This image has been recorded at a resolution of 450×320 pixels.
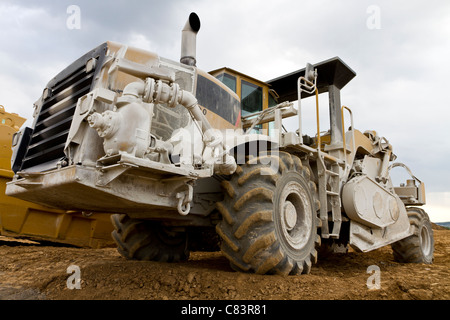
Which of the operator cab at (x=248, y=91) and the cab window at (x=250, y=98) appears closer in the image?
the operator cab at (x=248, y=91)

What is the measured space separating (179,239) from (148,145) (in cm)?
250

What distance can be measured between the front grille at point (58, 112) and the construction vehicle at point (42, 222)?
3.38m

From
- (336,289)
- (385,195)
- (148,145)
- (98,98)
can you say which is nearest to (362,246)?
(385,195)

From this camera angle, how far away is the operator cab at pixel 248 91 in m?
5.52

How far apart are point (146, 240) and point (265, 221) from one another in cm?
200

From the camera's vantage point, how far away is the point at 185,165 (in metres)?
3.35

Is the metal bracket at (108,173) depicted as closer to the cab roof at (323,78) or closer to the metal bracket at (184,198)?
the metal bracket at (184,198)

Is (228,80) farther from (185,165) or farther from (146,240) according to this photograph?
(146,240)

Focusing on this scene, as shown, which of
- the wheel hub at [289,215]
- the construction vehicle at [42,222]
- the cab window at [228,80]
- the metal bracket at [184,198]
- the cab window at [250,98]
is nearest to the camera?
the metal bracket at [184,198]

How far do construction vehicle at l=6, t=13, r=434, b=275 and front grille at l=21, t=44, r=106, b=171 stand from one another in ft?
0.06

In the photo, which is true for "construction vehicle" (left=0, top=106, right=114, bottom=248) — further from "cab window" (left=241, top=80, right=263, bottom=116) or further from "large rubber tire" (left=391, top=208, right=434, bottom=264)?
"large rubber tire" (left=391, top=208, right=434, bottom=264)

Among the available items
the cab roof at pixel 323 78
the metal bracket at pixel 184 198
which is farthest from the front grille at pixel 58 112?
the cab roof at pixel 323 78

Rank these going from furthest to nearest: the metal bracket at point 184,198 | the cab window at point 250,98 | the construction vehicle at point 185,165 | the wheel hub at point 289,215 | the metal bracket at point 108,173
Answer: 1. the cab window at point 250,98
2. the wheel hub at point 289,215
3. the metal bracket at point 184,198
4. the construction vehicle at point 185,165
5. the metal bracket at point 108,173

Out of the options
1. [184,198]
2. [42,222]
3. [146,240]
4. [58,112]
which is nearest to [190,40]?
[58,112]
